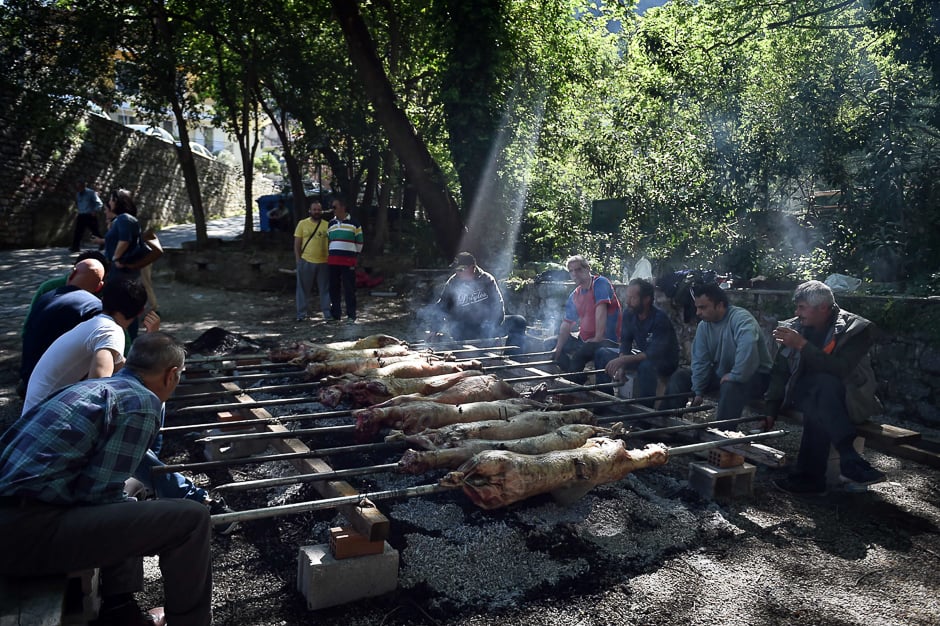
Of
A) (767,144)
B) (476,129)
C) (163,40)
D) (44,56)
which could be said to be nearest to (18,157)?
(44,56)

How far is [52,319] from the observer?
4.68 metres

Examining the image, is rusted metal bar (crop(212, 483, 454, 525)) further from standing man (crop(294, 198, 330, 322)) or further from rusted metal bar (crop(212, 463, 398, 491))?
standing man (crop(294, 198, 330, 322))

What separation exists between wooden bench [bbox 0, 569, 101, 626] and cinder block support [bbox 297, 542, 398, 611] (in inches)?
37.1

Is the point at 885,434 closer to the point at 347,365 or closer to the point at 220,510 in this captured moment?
the point at 347,365

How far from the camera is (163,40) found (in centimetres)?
1534

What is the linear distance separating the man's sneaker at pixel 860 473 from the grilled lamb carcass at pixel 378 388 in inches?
126

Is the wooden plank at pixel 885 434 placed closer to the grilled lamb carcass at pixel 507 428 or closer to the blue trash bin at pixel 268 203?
the grilled lamb carcass at pixel 507 428

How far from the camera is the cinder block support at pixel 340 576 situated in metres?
3.32

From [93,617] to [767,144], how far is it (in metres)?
11.0

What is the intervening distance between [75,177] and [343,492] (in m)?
20.0

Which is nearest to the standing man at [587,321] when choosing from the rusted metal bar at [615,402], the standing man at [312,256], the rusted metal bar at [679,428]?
the rusted metal bar at [615,402]

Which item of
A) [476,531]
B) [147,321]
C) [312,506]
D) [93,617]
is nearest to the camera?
[93,617]

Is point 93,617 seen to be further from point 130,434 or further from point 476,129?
point 476,129

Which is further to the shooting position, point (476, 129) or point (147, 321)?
point (476, 129)
